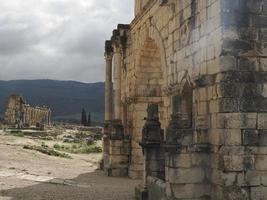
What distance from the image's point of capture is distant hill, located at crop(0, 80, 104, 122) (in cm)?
15615

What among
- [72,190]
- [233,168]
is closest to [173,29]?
[233,168]

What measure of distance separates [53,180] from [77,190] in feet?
5.77

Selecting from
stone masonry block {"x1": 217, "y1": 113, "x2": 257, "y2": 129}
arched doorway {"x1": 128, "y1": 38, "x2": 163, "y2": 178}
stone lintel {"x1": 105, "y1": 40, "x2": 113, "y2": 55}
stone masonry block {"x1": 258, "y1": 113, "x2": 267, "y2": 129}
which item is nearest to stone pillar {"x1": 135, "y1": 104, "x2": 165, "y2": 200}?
stone masonry block {"x1": 217, "y1": 113, "x2": 257, "y2": 129}

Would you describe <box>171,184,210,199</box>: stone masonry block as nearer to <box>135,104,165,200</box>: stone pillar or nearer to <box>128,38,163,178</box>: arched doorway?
<box>135,104,165,200</box>: stone pillar

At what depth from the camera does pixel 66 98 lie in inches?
6644

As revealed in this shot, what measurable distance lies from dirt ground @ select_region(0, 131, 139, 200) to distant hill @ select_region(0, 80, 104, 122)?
12223cm

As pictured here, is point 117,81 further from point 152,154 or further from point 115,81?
point 152,154

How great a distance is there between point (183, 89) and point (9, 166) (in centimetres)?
871

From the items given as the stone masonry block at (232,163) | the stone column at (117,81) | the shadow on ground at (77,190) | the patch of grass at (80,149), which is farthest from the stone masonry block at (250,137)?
the patch of grass at (80,149)

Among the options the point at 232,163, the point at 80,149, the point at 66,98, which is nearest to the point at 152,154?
the point at 232,163

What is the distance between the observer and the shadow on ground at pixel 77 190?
1079 centimetres

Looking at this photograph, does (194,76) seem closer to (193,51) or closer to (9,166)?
(193,51)

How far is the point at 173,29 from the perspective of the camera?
10.5 m

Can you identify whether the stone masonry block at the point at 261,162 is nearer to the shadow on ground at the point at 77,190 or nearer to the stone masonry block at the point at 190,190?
the stone masonry block at the point at 190,190
